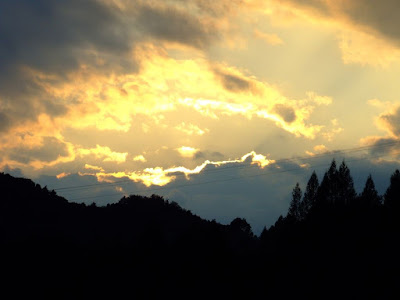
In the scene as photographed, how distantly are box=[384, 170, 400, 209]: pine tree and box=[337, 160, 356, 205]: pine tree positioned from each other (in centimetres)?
1161

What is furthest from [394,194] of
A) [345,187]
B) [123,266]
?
[123,266]

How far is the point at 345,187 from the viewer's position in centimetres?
14162

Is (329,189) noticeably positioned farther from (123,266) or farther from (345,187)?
(123,266)

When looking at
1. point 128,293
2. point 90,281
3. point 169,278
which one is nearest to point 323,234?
point 169,278

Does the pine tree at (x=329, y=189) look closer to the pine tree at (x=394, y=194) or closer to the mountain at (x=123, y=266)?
the pine tree at (x=394, y=194)

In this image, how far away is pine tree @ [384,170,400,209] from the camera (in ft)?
348

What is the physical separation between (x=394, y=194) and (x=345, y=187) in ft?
86.7

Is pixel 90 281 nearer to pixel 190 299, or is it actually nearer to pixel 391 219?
pixel 190 299

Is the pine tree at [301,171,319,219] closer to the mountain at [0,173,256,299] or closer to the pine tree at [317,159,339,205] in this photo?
the pine tree at [317,159,339,205]

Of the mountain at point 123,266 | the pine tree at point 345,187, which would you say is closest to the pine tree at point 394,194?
the pine tree at point 345,187

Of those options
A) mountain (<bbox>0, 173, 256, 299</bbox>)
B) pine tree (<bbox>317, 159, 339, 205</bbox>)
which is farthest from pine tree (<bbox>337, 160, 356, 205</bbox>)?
mountain (<bbox>0, 173, 256, 299</bbox>)

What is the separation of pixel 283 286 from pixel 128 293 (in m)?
41.8

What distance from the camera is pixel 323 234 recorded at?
108 m

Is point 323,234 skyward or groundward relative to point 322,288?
skyward
